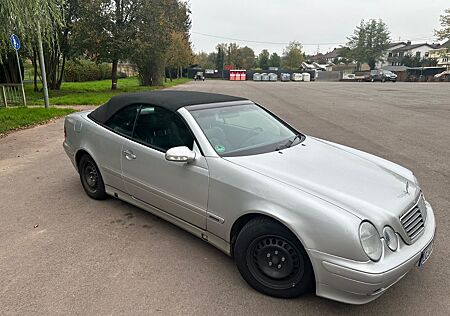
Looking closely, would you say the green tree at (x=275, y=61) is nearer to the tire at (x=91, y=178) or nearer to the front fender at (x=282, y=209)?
the tire at (x=91, y=178)

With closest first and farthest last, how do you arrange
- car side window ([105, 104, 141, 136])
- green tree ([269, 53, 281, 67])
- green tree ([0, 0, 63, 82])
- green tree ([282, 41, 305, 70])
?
car side window ([105, 104, 141, 136])
green tree ([0, 0, 63, 82])
green tree ([282, 41, 305, 70])
green tree ([269, 53, 281, 67])

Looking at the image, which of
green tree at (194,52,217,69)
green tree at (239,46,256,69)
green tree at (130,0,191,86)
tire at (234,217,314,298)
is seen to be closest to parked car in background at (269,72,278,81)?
green tree at (239,46,256,69)

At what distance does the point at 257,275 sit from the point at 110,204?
7.82 ft

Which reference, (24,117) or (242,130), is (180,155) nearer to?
(242,130)

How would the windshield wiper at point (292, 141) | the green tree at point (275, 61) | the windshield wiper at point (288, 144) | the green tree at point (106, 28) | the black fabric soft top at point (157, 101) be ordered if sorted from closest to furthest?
the windshield wiper at point (288, 144), the windshield wiper at point (292, 141), the black fabric soft top at point (157, 101), the green tree at point (106, 28), the green tree at point (275, 61)

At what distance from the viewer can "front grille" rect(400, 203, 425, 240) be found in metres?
2.40

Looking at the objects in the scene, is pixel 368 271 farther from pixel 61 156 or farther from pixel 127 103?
pixel 61 156

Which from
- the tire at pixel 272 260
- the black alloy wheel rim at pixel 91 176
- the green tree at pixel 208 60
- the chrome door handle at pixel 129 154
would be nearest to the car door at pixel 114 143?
the chrome door handle at pixel 129 154

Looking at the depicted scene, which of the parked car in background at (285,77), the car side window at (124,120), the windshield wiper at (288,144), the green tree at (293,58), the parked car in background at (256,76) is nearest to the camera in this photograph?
the windshield wiper at (288,144)

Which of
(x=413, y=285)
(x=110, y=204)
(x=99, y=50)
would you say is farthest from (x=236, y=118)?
(x=99, y=50)

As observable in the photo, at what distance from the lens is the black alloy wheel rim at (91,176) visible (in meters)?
4.21

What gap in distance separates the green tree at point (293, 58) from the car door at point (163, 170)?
94.3m

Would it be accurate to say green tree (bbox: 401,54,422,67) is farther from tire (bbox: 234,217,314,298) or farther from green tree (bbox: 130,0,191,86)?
tire (bbox: 234,217,314,298)

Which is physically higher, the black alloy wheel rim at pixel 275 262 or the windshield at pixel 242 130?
the windshield at pixel 242 130
